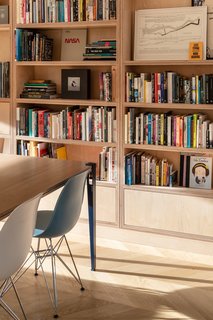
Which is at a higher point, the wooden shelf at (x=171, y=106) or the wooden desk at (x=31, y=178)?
the wooden shelf at (x=171, y=106)

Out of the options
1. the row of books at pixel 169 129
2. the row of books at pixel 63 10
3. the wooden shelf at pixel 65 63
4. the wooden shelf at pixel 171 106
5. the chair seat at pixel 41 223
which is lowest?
the chair seat at pixel 41 223

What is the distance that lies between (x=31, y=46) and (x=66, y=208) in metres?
2.08

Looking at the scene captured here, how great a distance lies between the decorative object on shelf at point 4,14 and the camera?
474 centimetres

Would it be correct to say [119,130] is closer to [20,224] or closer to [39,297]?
[39,297]

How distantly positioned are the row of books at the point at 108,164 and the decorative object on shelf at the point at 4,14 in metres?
1.47

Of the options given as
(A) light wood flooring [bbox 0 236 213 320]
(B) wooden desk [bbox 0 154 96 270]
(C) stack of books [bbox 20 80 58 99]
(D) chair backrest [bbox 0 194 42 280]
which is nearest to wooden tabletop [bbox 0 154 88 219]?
(B) wooden desk [bbox 0 154 96 270]

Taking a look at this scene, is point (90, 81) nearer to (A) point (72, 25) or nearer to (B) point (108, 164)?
(A) point (72, 25)

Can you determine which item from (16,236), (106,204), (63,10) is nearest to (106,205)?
(106,204)

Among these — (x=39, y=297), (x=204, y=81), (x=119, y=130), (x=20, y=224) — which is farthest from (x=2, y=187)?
(x=204, y=81)

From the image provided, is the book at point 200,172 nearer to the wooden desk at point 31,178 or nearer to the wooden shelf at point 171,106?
the wooden shelf at point 171,106

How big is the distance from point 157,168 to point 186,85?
29.0 inches

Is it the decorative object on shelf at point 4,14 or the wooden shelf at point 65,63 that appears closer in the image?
the wooden shelf at point 65,63

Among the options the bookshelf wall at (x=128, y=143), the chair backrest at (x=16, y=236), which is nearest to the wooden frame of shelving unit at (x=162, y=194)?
the bookshelf wall at (x=128, y=143)

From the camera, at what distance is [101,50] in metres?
4.48
